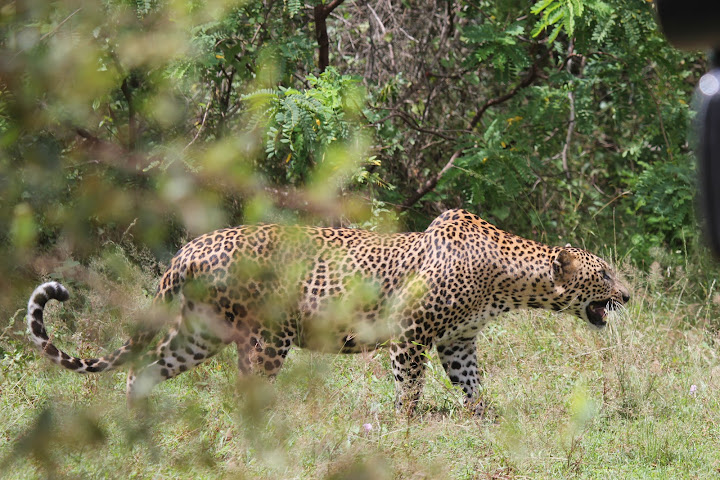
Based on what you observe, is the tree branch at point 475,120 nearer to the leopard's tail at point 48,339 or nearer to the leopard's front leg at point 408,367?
the leopard's front leg at point 408,367

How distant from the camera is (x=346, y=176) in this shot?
227 cm

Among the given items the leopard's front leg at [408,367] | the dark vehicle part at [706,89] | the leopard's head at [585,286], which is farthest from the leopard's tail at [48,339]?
the leopard's head at [585,286]

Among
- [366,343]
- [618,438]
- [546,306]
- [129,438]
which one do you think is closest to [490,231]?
[546,306]

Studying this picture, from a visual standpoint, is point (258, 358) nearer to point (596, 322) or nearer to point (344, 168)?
point (596, 322)

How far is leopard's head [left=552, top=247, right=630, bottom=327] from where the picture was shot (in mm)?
5977

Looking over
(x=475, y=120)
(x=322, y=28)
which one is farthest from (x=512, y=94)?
(x=322, y=28)

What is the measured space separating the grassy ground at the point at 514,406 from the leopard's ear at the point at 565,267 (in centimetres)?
51

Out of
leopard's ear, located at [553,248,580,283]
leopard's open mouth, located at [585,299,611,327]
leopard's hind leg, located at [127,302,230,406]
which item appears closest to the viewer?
leopard's hind leg, located at [127,302,230,406]

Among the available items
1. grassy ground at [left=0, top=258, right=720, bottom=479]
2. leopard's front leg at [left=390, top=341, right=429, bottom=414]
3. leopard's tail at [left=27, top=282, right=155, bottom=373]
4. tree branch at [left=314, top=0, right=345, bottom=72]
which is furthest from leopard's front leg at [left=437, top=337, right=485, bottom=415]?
tree branch at [left=314, top=0, right=345, bottom=72]

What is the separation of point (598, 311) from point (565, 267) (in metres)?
0.37

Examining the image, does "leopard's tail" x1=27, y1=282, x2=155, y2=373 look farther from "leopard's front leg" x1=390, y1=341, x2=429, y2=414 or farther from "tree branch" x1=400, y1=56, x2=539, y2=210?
"tree branch" x1=400, y1=56, x2=539, y2=210

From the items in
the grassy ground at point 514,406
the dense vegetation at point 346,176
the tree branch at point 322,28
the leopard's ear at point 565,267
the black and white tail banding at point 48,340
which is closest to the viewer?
the dense vegetation at point 346,176

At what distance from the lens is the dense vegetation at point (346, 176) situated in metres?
1.78

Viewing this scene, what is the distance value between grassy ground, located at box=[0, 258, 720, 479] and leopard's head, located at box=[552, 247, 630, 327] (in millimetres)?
264
